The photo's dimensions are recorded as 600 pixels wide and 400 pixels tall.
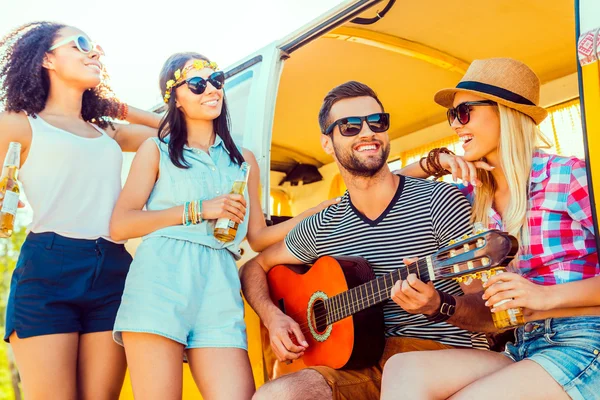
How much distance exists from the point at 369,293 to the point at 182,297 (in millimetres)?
743

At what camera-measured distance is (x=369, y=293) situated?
95.1 inches

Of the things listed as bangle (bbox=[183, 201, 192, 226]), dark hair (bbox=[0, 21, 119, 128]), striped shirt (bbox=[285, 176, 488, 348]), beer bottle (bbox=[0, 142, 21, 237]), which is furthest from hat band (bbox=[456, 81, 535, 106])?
beer bottle (bbox=[0, 142, 21, 237])

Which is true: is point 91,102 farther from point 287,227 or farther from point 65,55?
point 287,227

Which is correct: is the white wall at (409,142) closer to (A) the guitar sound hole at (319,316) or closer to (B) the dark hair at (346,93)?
(B) the dark hair at (346,93)

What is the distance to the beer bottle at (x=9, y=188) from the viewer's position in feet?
8.34

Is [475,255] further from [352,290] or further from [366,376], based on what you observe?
[366,376]

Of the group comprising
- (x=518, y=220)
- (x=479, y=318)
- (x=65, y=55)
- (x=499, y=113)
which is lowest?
(x=479, y=318)

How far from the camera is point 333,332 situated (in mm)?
2604

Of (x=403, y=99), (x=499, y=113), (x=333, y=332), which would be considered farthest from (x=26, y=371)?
(x=403, y=99)

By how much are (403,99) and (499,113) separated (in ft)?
12.4

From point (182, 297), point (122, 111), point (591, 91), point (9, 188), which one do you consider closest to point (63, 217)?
point (9, 188)

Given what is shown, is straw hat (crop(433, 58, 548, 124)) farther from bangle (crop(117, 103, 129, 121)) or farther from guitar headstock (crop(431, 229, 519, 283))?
bangle (crop(117, 103, 129, 121))

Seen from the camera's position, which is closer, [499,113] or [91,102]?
[499,113]

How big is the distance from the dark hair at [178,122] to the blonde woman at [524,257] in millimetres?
A: 1034
